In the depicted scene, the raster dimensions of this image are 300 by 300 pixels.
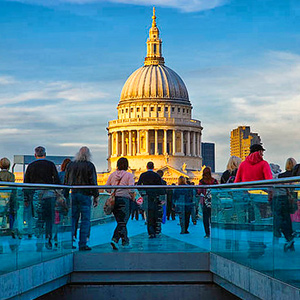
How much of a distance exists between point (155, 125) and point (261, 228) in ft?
416

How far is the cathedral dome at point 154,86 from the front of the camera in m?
139

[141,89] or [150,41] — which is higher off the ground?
[150,41]

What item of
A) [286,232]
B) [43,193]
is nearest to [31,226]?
[43,193]

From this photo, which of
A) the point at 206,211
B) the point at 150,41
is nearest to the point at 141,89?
the point at 150,41

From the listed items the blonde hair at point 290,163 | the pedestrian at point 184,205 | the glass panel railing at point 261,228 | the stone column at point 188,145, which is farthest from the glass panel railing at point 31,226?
the stone column at point 188,145

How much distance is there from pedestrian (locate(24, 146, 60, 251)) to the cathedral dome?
408ft

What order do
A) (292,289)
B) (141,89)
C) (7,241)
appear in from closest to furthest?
(292,289)
(7,241)
(141,89)

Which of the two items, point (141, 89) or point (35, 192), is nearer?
point (35, 192)

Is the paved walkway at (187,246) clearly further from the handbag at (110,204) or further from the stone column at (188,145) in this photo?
the stone column at (188,145)

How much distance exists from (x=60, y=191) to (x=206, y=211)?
2684mm

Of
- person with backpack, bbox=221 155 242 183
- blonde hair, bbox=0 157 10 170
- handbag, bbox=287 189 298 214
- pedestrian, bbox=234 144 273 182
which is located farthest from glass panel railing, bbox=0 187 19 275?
person with backpack, bbox=221 155 242 183

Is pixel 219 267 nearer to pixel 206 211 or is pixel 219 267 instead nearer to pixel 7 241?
pixel 206 211

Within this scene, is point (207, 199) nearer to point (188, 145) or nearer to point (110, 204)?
point (110, 204)

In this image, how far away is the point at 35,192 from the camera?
12.0m
